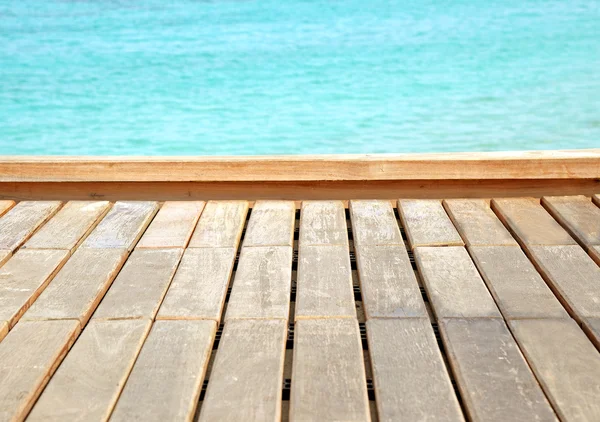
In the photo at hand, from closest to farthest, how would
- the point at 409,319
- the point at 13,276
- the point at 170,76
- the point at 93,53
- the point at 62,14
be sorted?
the point at 409,319
the point at 13,276
the point at 170,76
the point at 93,53
the point at 62,14

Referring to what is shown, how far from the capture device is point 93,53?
41.3 feet

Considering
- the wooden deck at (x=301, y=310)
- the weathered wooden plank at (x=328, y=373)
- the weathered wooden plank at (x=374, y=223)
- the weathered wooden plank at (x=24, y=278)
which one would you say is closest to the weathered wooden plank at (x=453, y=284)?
the wooden deck at (x=301, y=310)

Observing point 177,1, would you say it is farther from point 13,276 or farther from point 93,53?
point 13,276

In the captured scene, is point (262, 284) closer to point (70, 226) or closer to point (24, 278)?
point (24, 278)

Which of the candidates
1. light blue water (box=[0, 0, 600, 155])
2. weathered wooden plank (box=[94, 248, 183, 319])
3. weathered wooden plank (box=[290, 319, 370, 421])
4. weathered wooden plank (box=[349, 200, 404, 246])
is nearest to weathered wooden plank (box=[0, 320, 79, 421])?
weathered wooden plank (box=[94, 248, 183, 319])

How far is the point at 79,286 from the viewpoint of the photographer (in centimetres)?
170

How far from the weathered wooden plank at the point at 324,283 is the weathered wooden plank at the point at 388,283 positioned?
0.04m

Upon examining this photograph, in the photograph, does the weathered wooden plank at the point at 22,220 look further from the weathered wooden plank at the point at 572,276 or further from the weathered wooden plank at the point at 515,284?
the weathered wooden plank at the point at 572,276

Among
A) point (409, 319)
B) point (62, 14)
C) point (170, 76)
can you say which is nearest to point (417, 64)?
point (170, 76)

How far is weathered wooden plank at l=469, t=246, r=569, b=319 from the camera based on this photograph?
1.54 m

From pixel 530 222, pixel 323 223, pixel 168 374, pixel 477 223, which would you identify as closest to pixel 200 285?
pixel 168 374

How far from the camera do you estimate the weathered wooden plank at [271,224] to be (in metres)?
2.00

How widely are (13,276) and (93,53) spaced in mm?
11551

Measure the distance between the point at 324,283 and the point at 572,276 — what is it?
58 centimetres
